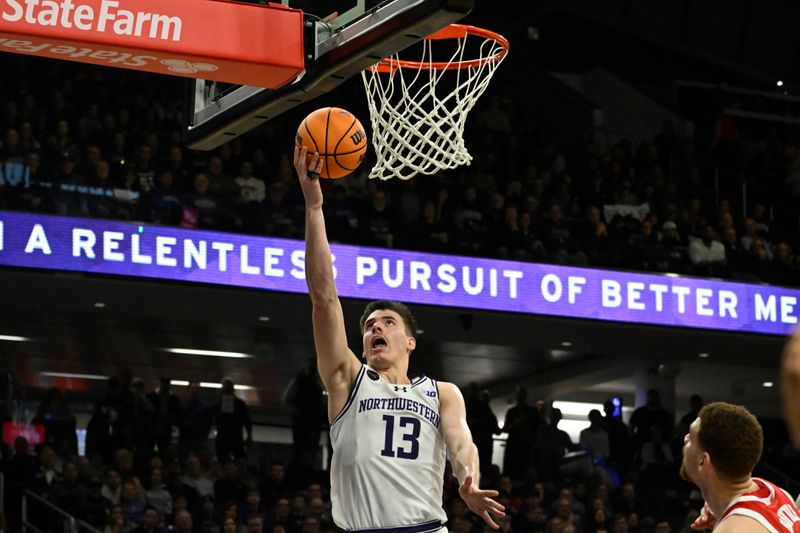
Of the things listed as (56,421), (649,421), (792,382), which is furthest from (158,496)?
(792,382)

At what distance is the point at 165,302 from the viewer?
51.9ft

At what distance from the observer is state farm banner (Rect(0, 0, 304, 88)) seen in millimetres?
5590

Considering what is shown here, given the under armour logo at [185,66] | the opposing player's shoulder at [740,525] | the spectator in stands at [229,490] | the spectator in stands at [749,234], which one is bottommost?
the opposing player's shoulder at [740,525]

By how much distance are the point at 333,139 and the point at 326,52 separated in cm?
50

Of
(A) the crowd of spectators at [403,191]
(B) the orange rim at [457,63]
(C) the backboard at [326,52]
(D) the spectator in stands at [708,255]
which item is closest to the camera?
(C) the backboard at [326,52]

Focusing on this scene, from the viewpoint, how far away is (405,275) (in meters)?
15.7

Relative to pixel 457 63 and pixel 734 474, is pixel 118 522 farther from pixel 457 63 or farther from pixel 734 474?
pixel 734 474

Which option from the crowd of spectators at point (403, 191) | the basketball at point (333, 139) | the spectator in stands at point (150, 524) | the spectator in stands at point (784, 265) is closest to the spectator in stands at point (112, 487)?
the spectator in stands at point (150, 524)

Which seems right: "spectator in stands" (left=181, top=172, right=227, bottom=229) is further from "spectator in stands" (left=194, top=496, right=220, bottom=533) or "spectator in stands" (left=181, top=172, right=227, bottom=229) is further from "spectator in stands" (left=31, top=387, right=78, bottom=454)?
"spectator in stands" (left=194, top=496, right=220, bottom=533)

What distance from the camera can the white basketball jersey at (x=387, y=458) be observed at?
532cm

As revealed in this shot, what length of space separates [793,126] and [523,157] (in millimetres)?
8085

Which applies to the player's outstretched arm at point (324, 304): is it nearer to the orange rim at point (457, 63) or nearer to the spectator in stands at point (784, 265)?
the orange rim at point (457, 63)

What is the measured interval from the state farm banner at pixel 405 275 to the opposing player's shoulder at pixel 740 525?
1116 centimetres

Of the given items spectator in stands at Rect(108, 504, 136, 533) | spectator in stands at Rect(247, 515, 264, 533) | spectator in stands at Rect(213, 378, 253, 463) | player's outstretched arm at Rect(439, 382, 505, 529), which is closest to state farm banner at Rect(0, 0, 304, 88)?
player's outstretched arm at Rect(439, 382, 505, 529)
